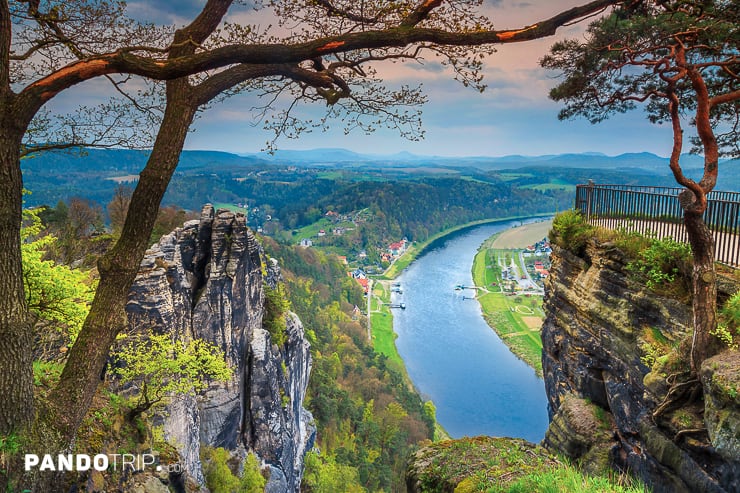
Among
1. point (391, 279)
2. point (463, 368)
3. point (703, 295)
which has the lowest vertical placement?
point (463, 368)

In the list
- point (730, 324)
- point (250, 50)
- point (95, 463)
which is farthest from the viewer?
point (730, 324)

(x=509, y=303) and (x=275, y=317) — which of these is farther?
(x=509, y=303)

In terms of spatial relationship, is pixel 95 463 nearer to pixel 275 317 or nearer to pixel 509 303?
pixel 275 317

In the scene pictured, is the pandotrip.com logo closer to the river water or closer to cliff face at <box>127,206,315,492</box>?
cliff face at <box>127,206,315,492</box>

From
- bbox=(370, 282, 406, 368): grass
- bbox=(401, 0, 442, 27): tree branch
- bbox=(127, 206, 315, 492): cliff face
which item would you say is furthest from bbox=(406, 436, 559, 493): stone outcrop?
bbox=(370, 282, 406, 368): grass

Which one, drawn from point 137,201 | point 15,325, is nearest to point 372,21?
point 137,201

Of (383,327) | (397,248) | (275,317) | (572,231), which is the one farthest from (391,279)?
(572,231)

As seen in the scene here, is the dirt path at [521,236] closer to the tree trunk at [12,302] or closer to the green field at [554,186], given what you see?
the green field at [554,186]

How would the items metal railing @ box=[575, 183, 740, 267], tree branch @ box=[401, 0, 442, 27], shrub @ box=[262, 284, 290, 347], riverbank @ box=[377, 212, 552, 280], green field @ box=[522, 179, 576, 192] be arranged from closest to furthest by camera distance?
1. tree branch @ box=[401, 0, 442, 27]
2. metal railing @ box=[575, 183, 740, 267]
3. shrub @ box=[262, 284, 290, 347]
4. riverbank @ box=[377, 212, 552, 280]
5. green field @ box=[522, 179, 576, 192]
